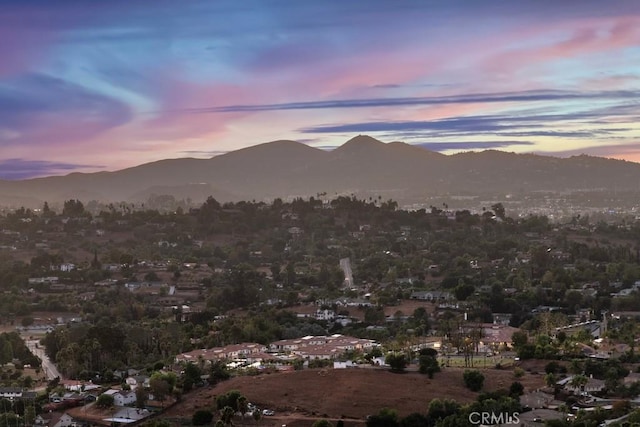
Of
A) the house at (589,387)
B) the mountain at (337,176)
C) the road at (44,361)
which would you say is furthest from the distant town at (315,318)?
the mountain at (337,176)

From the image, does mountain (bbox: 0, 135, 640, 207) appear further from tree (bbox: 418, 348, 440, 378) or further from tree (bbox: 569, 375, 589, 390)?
tree (bbox: 569, 375, 589, 390)

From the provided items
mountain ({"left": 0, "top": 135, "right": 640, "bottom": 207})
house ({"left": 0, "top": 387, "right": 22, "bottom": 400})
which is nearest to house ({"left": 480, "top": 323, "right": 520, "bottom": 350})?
house ({"left": 0, "top": 387, "right": 22, "bottom": 400})

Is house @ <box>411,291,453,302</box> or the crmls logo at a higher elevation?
the crmls logo

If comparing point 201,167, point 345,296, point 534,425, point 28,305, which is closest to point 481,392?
point 534,425

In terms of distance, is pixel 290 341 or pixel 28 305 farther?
pixel 28 305

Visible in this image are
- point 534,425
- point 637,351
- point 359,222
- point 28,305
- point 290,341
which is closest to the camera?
point 534,425

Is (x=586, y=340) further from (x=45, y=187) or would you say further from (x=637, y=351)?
(x=45, y=187)

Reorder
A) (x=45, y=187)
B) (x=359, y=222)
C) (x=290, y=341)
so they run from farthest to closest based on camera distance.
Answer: (x=45, y=187)
(x=359, y=222)
(x=290, y=341)
